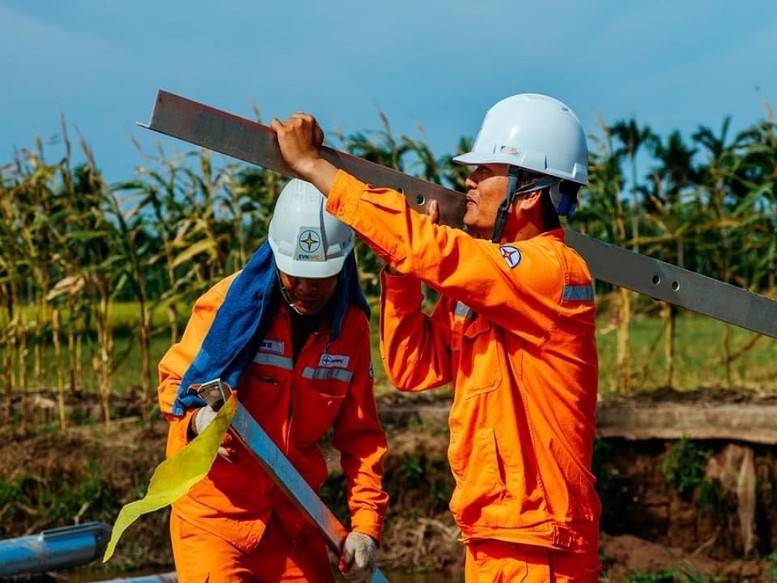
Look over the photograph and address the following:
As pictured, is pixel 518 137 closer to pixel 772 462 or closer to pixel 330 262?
pixel 330 262

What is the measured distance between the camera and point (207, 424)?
3848 millimetres

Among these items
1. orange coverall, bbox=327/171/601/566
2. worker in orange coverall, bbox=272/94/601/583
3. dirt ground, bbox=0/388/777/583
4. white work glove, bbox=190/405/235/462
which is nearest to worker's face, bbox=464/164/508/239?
worker in orange coverall, bbox=272/94/601/583

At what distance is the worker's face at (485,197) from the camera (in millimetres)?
3448

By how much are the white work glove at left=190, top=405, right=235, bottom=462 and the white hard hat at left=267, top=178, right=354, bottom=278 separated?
0.54 metres

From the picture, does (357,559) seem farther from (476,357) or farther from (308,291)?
(476,357)

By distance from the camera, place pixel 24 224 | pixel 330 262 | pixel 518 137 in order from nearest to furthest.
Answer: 1. pixel 518 137
2. pixel 330 262
3. pixel 24 224

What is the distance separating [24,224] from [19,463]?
190 cm

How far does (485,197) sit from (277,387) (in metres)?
1.15

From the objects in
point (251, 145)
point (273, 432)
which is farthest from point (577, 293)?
point (273, 432)

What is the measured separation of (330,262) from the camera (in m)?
4.14

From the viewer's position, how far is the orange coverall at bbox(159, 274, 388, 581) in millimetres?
4199

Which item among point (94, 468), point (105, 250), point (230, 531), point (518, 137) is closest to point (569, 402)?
point (518, 137)

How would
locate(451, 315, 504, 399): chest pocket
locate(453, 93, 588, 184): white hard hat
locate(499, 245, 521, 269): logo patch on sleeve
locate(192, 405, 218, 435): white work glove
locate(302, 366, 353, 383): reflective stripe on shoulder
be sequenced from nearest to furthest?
locate(499, 245, 521, 269): logo patch on sleeve
locate(451, 315, 504, 399): chest pocket
locate(453, 93, 588, 184): white hard hat
locate(192, 405, 218, 435): white work glove
locate(302, 366, 353, 383): reflective stripe on shoulder

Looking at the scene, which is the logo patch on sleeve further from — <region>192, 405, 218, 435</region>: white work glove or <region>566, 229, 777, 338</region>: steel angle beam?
<region>192, 405, 218, 435</region>: white work glove
